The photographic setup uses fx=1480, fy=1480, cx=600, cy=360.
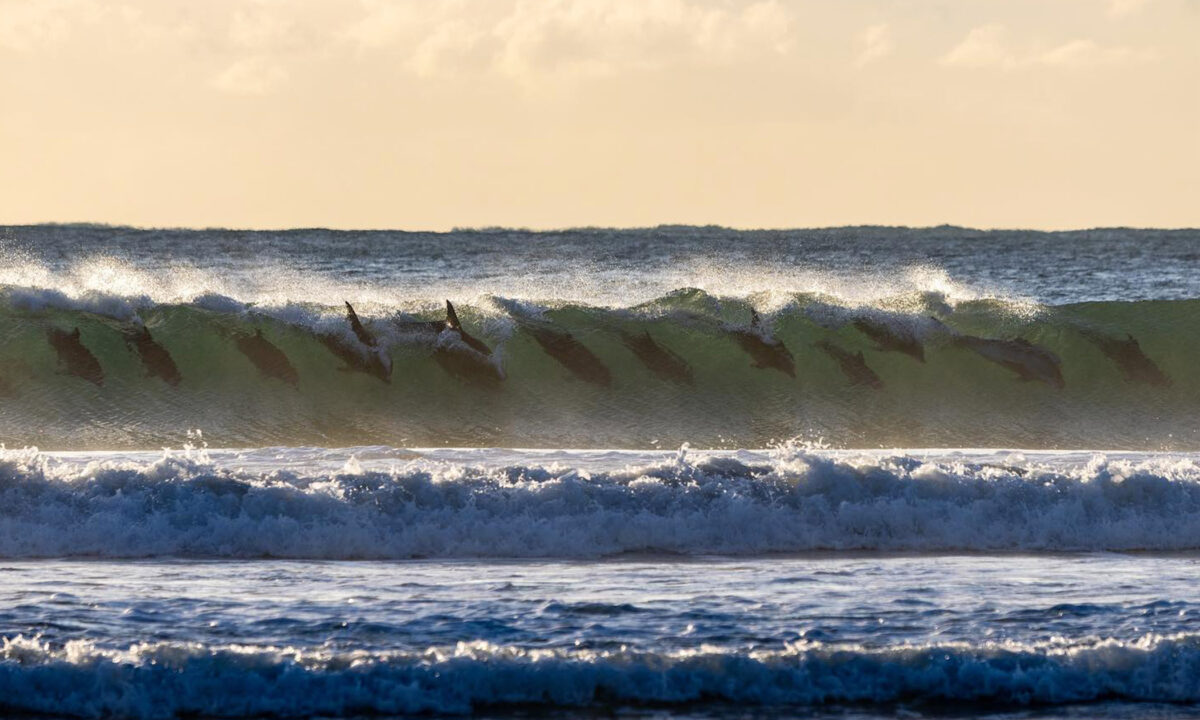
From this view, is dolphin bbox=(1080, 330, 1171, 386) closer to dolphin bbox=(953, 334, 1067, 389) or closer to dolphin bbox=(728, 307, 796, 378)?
dolphin bbox=(953, 334, 1067, 389)

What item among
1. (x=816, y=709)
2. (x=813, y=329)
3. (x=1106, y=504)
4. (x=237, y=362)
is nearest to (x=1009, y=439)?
(x=813, y=329)

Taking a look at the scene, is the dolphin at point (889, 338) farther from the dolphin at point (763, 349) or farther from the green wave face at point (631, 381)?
the dolphin at point (763, 349)

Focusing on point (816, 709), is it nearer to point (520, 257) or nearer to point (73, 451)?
point (73, 451)

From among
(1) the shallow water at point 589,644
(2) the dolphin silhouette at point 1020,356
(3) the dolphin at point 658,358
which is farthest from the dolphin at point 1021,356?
(1) the shallow water at point 589,644

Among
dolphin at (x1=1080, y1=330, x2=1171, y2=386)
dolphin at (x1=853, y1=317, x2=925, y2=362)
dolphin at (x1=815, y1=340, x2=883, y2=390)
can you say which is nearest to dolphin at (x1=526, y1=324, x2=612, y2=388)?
dolphin at (x1=815, y1=340, x2=883, y2=390)

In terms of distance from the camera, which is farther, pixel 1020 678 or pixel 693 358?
pixel 693 358

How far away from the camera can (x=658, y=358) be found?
19688 millimetres

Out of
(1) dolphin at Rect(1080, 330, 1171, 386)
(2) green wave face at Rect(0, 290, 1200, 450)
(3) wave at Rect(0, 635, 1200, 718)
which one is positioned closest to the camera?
(3) wave at Rect(0, 635, 1200, 718)

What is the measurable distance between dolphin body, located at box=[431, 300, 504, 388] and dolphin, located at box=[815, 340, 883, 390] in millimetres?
4485

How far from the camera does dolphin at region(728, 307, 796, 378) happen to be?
1958 centimetres

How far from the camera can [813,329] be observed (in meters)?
20.5

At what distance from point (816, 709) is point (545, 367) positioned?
1262 centimetres

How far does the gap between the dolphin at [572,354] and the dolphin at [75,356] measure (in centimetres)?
563

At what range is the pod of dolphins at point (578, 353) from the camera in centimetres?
1869
